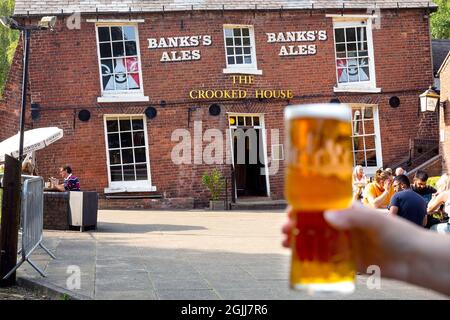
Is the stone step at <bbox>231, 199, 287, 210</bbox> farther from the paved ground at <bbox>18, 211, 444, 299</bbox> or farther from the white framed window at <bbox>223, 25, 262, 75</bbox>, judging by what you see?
the paved ground at <bbox>18, 211, 444, 299</bbox>

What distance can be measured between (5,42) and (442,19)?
762 inches

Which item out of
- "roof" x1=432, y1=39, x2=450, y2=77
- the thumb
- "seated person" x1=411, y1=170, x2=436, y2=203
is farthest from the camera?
"roof" x1=432, y1=39, x2=450, y2=77

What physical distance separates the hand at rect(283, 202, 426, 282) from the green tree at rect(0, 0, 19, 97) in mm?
33570

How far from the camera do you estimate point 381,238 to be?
65.4 inches

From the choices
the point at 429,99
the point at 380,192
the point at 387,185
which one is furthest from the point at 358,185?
the point at 429,99

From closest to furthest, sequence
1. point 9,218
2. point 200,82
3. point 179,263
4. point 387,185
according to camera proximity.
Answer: point 9,218 < point 179,263 < point 387,185 < point 200,82

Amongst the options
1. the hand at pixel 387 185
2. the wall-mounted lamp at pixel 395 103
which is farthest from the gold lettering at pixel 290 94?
the hand at pixel 387 185

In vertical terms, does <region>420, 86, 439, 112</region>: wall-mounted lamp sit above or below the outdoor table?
above

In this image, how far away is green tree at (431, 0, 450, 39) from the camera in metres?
33.3

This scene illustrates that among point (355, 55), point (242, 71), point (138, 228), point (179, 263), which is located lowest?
point (179, 263)

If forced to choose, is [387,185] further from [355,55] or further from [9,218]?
[355,55]

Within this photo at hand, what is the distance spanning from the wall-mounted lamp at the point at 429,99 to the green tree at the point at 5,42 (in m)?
18.4

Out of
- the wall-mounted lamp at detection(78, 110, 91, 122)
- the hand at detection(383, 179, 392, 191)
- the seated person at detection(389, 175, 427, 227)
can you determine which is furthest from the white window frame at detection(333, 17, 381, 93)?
the seated person at detection(389, 175, 427, 227)

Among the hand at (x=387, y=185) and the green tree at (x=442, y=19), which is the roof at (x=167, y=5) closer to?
the green tree at (x=442, y=19)
